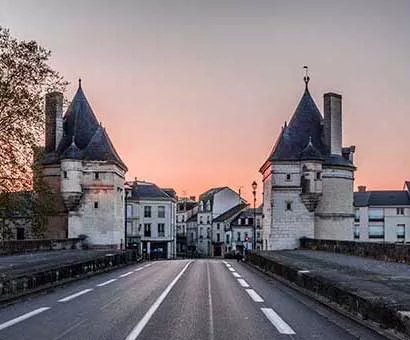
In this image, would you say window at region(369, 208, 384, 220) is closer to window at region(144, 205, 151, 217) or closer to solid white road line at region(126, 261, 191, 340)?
window at region(144, 205, 151, 217)

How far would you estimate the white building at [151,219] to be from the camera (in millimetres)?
116688

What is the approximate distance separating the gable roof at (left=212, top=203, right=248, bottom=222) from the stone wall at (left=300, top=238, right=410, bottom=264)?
295 feet

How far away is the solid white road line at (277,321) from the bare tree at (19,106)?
1525 cm

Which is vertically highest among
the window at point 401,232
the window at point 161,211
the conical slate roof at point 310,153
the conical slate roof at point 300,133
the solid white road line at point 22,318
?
the conical slate roof at point 300,133

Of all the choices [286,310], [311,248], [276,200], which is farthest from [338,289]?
[276,200]

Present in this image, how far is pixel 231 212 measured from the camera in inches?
5566

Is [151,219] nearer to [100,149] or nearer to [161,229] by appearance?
[161,229]

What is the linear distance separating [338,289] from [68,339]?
23.8ft

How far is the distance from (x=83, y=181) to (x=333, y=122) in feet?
84.8

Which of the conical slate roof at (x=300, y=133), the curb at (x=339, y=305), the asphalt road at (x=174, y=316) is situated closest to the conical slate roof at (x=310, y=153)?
the conical slate roof at (x=300, y=133)

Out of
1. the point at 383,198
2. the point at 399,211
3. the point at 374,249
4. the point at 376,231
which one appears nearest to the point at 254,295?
the point at 374,249

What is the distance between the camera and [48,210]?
3102 cm

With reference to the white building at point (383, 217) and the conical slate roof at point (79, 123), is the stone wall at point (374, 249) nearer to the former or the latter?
the conical slate roof at point (79, 123)

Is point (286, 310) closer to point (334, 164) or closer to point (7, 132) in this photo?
point (7, 132)
